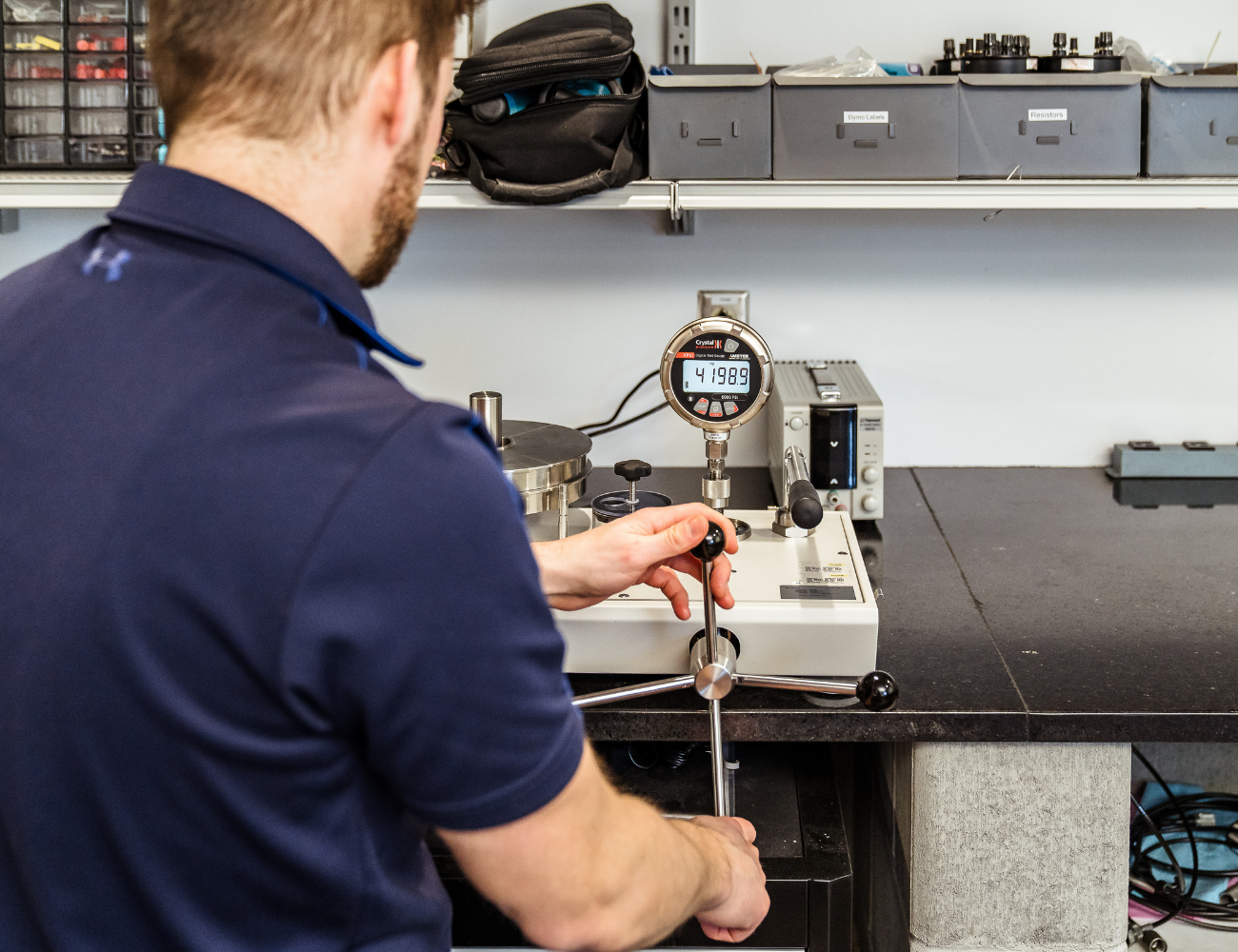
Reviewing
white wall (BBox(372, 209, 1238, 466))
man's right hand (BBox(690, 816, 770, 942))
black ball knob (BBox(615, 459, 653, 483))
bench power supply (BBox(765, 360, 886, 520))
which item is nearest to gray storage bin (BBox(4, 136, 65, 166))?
white wall (BBox(372, 209, 1238, 466))

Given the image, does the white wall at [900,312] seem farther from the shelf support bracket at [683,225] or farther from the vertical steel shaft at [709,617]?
the vertical steel shaft at [709,617]

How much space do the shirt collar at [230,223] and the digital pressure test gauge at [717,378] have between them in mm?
779

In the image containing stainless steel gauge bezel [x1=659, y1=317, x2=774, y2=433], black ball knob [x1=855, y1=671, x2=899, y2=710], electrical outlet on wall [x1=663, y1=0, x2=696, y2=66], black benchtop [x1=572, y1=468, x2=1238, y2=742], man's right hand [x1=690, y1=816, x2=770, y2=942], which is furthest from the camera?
electrical outlet on wall [x1=663, y1=0, x2=696, y2=66]

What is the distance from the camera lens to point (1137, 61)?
5.85 ft

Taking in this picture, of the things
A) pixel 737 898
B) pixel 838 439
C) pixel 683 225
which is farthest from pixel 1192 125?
pixel 737 898

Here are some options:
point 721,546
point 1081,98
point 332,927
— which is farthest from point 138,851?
point 1081,98

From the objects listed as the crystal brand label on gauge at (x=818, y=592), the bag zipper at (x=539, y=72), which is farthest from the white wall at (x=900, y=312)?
the crystal brand label on gauge at (x=818, y=592)

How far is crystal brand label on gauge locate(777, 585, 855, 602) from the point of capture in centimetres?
129

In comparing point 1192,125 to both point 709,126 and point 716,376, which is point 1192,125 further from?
point 716,376

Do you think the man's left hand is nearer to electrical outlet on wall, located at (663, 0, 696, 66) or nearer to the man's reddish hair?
the man's reddish hair

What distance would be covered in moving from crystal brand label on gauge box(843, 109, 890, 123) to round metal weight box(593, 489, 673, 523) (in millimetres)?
644

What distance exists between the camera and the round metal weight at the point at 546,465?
149 centimetres

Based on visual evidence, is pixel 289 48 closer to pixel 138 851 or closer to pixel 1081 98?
pixel 138 851

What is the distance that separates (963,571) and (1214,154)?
2.41 feet
